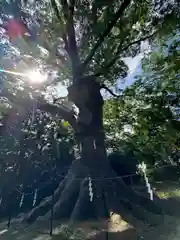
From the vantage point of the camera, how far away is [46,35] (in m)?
7.95

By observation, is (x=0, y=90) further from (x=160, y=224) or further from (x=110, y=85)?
(x=160, y=224)

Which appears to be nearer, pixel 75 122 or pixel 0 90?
pixel 0 90

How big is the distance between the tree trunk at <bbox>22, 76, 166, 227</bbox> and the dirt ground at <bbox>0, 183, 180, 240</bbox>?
0.40m

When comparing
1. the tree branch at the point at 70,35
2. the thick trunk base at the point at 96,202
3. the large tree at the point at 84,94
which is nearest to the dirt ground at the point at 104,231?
the thick trunk base at the point at 96,202

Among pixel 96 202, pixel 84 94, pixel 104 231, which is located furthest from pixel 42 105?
pixel 104 231

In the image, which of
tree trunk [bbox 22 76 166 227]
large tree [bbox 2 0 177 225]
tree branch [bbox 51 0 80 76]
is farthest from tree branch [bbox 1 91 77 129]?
tree branch [bbox 51 0 80 76]

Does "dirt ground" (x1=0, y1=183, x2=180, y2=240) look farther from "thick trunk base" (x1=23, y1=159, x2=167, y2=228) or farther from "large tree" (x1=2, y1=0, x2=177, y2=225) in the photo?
"large tree" (x1=2, y1=0, x2=177, y2=225)

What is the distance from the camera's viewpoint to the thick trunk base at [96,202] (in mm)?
6445

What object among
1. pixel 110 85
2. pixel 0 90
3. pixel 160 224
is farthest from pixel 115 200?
pixel 110 85

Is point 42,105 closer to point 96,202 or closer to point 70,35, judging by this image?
point 70,35

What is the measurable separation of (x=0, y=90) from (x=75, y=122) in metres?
2.85

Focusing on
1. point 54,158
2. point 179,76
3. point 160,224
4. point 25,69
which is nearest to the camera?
point 179,76

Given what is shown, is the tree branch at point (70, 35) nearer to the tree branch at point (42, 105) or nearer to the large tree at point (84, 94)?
the large tree at point (84, 94)

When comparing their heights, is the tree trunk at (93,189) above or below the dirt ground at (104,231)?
above
